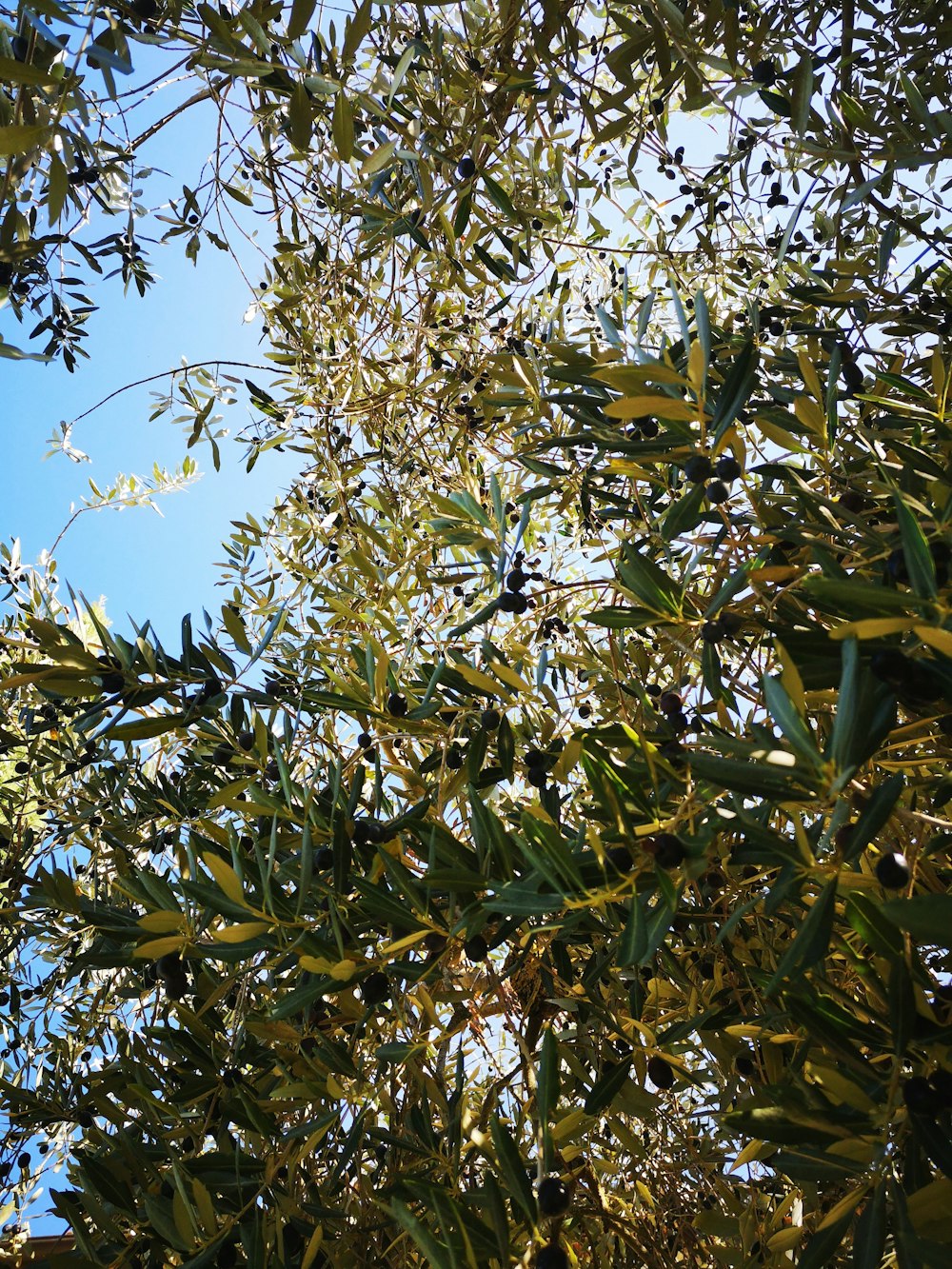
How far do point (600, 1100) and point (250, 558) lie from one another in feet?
7.16

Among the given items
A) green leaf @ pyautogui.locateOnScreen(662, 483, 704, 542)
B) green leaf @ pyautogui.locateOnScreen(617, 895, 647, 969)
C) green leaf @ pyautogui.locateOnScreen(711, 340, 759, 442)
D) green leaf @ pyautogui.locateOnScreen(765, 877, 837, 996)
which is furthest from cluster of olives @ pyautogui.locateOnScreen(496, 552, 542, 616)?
green leaf @ pyautogui.locateOnScreen(765, 877, 837, 996)

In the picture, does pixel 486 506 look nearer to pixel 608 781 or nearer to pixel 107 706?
pixel 107 706

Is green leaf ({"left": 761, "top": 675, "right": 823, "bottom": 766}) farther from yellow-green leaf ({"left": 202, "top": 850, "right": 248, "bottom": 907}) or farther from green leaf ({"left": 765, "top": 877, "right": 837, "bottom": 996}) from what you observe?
yellow-green leaf ({"left": 202, "top": 850, "right": 248, "bottom": 907})

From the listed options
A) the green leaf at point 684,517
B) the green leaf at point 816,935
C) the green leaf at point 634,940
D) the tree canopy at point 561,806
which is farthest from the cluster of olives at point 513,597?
the green leaf at point 816,935

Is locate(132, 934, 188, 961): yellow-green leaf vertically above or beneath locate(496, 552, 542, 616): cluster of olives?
beneath

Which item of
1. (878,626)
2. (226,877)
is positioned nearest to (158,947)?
(226,877)

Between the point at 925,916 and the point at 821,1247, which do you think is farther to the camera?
the point at 821,1247

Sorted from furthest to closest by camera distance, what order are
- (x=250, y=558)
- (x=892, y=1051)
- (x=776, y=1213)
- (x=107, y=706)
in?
(x=250, y=558) → (x=107, y=706) → (x=776, y=1213) → (x=892, y=1051)

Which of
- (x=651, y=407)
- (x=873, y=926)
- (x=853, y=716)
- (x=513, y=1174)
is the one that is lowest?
(x=513, y=1174)

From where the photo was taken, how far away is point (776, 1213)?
1.14 metres

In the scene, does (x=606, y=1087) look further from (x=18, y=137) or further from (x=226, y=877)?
(x=18, y=137)

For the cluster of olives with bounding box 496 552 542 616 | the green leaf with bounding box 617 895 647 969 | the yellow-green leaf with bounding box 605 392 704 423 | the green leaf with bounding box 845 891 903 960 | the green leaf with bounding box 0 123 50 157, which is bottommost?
the green leaf with bounding box 845 891 903 960

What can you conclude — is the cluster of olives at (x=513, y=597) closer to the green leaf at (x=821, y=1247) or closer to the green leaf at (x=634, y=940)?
the green leaf at (x=634, y=940)

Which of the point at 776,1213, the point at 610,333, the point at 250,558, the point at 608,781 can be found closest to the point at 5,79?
the point at 610,333
